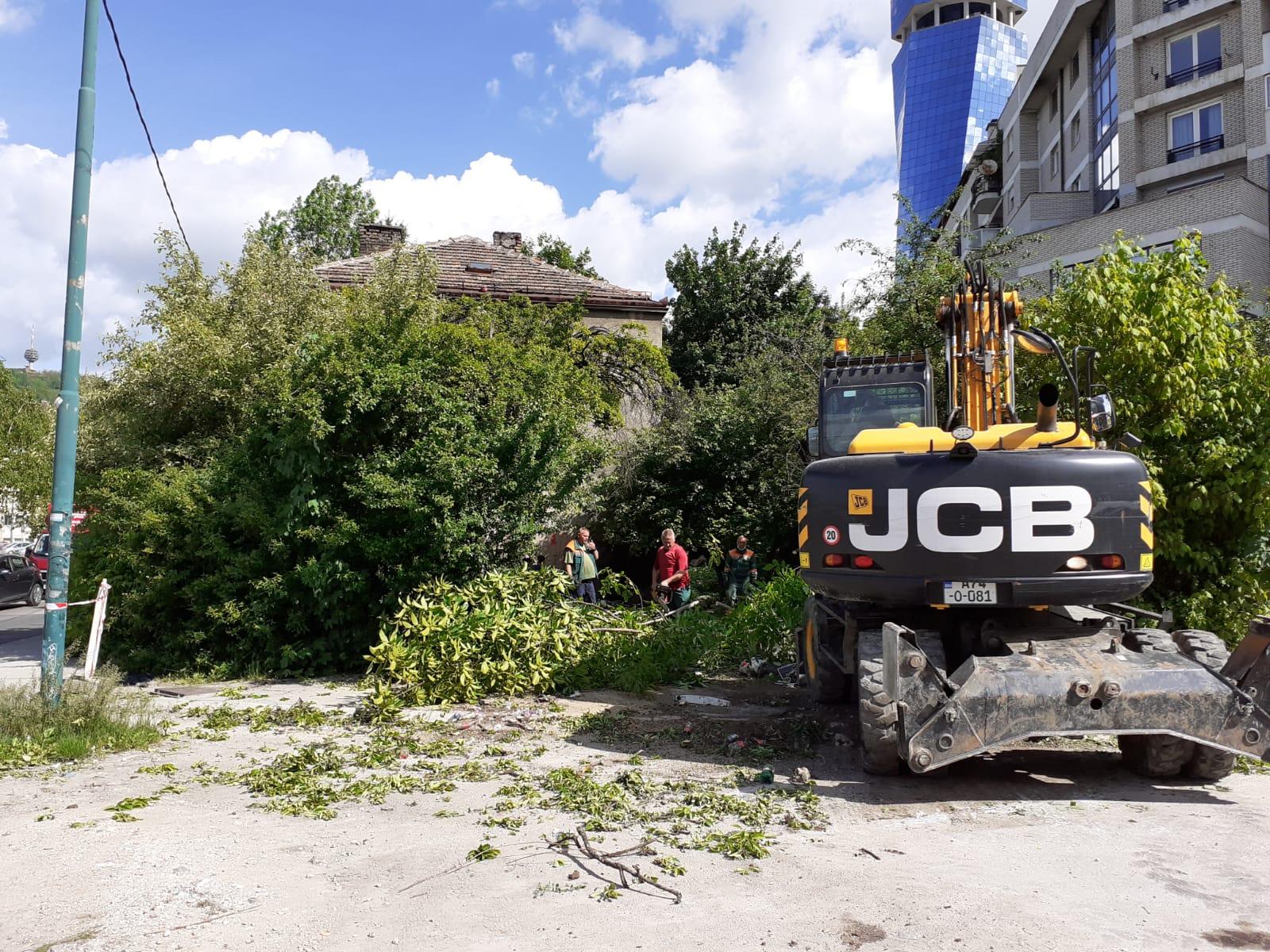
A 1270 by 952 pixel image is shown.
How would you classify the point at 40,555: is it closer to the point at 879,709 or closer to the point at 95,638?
the point at 95,638

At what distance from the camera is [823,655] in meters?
7.72

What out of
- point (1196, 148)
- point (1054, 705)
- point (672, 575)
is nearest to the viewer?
point (1054, 705)

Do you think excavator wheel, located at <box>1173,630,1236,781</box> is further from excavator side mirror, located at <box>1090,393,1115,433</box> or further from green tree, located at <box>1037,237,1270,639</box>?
green tree, located at <box>1037,237,1270,639</box>

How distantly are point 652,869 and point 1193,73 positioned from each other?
3612 centimetres

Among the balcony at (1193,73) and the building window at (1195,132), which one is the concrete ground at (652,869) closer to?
the building window at (1195,132)

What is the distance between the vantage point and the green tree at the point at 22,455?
34188 millimetres

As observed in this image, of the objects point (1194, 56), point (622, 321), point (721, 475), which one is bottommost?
point (721, 475)

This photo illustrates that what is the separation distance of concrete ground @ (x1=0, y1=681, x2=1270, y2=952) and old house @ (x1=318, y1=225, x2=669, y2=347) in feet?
55.2

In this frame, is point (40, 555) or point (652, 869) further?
point (40, 555)

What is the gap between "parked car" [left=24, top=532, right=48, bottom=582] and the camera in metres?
23.1

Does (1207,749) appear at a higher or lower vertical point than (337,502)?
lower

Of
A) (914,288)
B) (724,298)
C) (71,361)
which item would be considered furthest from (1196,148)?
(71,361)

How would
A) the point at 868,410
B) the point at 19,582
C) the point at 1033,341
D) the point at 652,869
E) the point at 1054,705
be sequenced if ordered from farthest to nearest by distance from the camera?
the point at 19,582 < the point at 868,410 < the point at 1033,341 < the point at 1054,705 < the point at 652,869

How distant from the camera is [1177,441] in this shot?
10.1 meters
